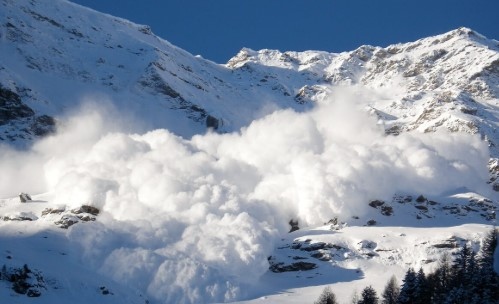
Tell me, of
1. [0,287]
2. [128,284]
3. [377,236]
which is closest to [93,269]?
[128,284]

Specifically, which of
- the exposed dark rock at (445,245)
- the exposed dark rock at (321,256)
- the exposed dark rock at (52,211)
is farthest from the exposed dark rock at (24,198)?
the exposed dark rock at (445,245)

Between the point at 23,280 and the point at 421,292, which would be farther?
the point at 23,280

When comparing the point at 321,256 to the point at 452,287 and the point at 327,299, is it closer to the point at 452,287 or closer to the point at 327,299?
the point at 327,299

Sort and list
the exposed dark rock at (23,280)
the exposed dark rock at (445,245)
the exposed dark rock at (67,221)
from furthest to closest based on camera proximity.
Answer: the exposed dark rock at (445,245)
the exposed dark rock at (67,221)
the exposed dark rock at (23,280)

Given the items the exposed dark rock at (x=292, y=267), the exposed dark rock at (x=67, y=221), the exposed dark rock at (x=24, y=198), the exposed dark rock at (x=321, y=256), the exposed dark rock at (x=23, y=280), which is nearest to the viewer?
the exposed dark rock at (x=23, y=280)

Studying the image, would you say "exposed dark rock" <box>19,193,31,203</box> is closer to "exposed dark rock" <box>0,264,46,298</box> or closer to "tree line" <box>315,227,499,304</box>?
"exposed dark rock" <box>0,264,46,298</box>

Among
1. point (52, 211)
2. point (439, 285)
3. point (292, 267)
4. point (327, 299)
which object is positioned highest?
point (52, 211)

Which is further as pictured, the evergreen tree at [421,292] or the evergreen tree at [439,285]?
the evergreen tree at [421,292]

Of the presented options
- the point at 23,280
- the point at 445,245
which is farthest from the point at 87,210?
the point at 445,245

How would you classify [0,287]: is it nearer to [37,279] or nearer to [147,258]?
[37,279]

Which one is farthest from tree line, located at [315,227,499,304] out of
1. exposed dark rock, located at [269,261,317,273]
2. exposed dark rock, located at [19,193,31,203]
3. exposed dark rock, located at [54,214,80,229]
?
exposed dark rock, located at [19,193,31,203]

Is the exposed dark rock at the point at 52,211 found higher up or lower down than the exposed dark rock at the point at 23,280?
higher up

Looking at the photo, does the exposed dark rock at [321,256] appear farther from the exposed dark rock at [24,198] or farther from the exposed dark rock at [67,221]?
the exposed dark rock at [24,198]

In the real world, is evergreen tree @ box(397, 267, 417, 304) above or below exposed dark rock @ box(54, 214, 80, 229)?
below
